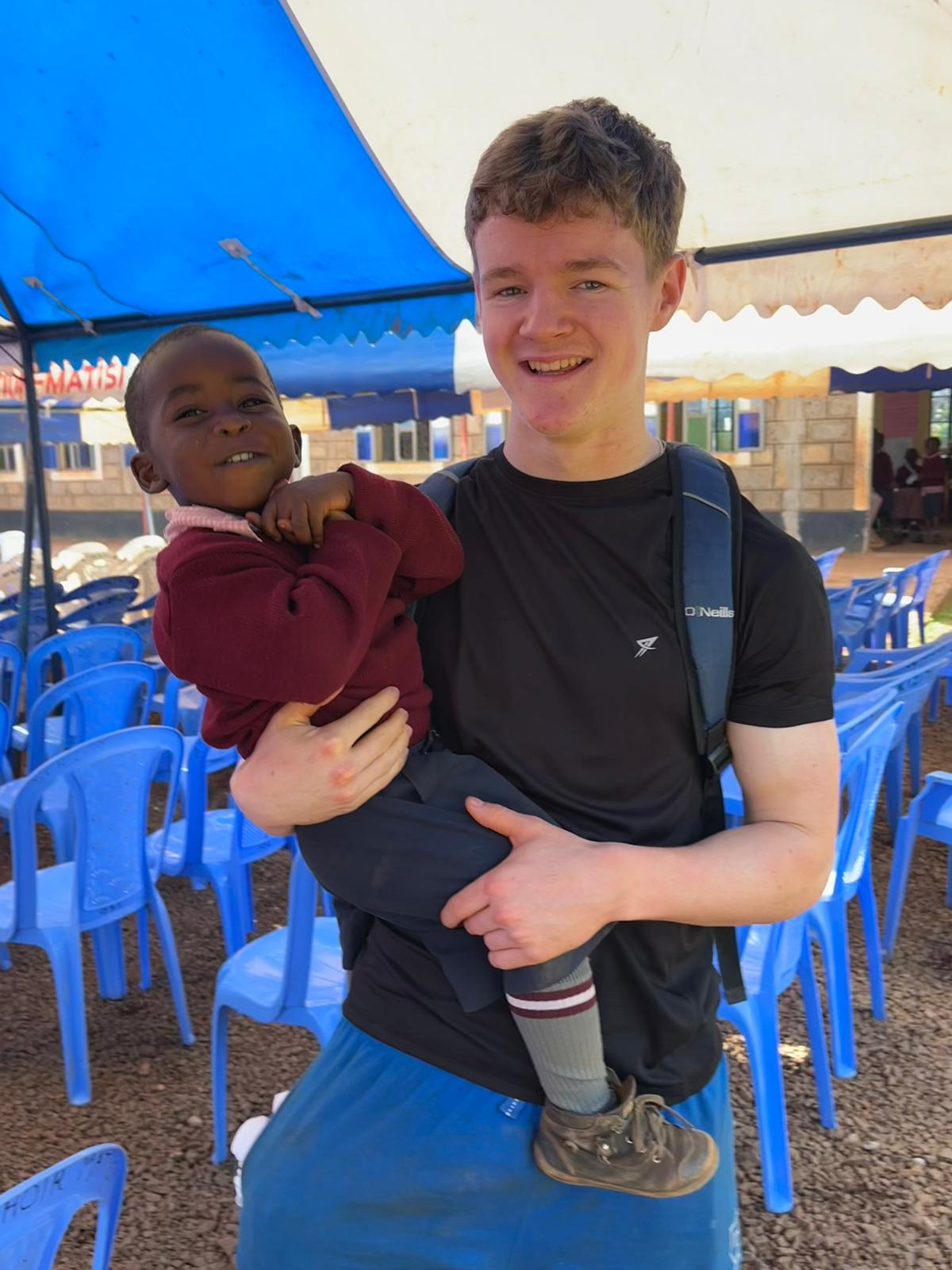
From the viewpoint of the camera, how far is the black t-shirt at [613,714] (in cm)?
118

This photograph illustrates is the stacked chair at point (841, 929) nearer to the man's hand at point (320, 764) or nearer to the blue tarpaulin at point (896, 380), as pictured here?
the man's hand at point (320, 764)

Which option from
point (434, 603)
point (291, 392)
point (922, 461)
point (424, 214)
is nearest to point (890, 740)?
point (434, 603)

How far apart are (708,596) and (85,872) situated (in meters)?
2.57

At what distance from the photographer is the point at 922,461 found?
19.2 meters

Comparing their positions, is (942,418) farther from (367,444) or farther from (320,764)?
(320,764)

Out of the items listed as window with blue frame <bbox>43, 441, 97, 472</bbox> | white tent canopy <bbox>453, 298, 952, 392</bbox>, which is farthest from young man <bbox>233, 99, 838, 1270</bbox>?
window with blue frame <bbox>43, 441, 97, 472</bbox>

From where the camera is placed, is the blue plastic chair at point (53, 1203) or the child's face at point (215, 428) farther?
the child's face at point (215, 428)

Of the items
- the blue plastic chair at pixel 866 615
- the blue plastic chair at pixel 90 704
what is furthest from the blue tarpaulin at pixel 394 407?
the blue plastic chair at pixel 90 704

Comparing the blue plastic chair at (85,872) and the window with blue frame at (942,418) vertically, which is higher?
the window with blue frame at (942,418)

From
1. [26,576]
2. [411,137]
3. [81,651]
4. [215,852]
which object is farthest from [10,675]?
[411,137]

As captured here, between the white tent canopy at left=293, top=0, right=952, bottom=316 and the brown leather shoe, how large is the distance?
2.96 m

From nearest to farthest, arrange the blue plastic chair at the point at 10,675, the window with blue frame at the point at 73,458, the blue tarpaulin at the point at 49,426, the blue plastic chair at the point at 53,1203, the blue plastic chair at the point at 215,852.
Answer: the blue plastic chair at the point at 53,1203, the blue plastic chair at the point at 215,852, the blue plastic chair at the point at 10,675, the blue tarpaulin at the point at 49,426, the window with blue frame at the point at 73,458

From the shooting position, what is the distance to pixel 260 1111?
2945mm

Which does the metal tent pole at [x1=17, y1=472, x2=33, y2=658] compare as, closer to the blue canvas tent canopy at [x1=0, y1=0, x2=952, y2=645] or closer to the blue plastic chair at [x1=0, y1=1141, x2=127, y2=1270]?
the blue canvas tent canopy at [x1=0, y1=0, x2=952, y2=645]
